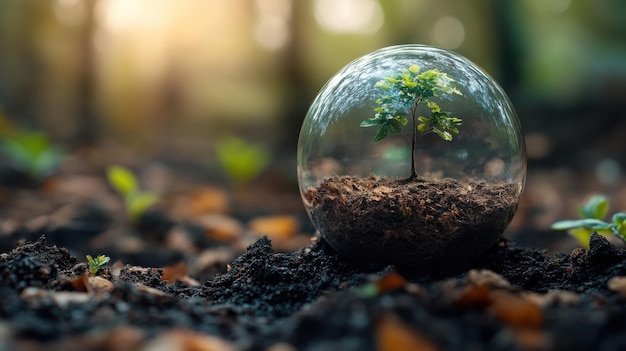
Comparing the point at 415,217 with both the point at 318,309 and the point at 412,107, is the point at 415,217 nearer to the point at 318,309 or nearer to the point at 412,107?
the point at 412,107

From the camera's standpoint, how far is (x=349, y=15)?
9141 mm

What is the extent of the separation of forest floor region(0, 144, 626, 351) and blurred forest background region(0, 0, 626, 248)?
13.3 feet

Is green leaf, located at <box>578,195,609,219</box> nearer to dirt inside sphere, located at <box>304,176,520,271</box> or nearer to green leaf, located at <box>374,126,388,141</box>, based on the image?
dirt inside sphere, located at <box>304,176,520,271</box>

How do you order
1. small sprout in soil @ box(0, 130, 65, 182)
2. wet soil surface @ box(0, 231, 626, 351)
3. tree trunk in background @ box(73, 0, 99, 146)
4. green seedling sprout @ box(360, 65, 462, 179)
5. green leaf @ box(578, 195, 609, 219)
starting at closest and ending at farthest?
wet soil surface @ box(0, 231, 626, 351)
green seedling sprout @ box(360, 65, 462, 179)
green leaf @ box(578, 195, 609, 219)
small sprout in soil @ box(0, 130, 65, 182)
tree trunk in background @ box(73, 0, 99, 146)

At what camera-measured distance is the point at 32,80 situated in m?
8.70

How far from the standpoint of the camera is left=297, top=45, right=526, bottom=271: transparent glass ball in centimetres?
255

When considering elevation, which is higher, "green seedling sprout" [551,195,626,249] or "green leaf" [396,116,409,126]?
"green leaf" [396,116,409,126]

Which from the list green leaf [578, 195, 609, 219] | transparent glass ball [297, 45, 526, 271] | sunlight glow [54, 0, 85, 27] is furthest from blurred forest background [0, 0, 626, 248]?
transparent glass ball [297, 45, 526, 271]

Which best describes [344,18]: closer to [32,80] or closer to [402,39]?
[402,39]

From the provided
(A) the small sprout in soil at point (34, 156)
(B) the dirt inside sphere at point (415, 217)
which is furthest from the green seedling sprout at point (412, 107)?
(A) the small sprout in soil at point (34, 156)

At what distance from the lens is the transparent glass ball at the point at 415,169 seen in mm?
2549

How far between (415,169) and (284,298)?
2.37 ft

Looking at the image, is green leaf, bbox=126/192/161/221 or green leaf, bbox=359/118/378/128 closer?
green leaf, bbox=359/118/378/128

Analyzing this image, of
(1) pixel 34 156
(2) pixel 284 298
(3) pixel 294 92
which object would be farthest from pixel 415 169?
(3) pixel 294 92
